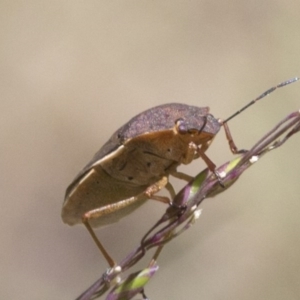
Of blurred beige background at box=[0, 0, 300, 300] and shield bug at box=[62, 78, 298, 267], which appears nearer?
shield bug at box=[62, 78, 298, 267]

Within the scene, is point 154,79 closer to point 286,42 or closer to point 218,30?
point 218,30

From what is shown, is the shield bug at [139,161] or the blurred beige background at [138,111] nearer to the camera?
the shield bug at [139,161]

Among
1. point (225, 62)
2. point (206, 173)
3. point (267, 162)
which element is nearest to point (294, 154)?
point (267, 162)

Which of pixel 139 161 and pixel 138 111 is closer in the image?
pixel 139 161
